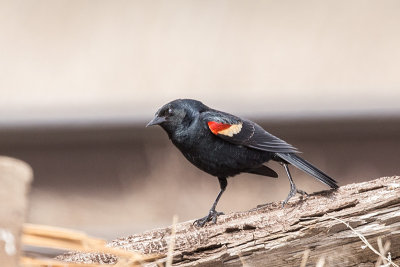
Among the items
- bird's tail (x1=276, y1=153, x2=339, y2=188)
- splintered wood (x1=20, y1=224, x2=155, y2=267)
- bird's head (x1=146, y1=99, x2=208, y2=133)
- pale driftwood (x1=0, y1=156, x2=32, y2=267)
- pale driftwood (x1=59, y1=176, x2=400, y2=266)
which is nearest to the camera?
pale driftwood (x1=0, y1=156, x2=32, y2=267)

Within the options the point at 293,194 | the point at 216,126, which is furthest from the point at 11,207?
the point at 216,126

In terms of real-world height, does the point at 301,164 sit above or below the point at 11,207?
below

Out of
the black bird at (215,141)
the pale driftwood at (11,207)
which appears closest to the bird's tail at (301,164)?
the black bird at (215,141)

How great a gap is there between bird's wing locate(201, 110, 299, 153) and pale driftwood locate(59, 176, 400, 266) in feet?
2.69

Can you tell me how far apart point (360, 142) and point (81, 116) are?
232 centimetres

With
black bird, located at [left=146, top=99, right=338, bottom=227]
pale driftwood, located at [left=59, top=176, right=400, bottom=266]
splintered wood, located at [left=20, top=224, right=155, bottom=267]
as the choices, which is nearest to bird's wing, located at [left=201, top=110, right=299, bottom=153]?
black bird, located at [left=146, top=99, right=338, bottom=227]

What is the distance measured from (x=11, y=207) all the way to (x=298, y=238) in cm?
139

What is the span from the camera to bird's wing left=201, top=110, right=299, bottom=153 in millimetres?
3910

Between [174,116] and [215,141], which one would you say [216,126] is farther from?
[174,116]

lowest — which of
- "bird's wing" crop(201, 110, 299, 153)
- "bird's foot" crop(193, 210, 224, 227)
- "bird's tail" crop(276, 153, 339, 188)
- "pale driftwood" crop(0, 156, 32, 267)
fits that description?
"bird's foot" crop(193, 210, 224, 227)

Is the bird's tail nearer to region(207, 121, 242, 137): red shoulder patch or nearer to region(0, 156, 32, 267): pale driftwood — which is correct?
region(207, 121, 242, 137): red shoulder patch

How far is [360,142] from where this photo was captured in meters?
7.09

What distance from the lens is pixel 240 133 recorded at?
4.01 meters

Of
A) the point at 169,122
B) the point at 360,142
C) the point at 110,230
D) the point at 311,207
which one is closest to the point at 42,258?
the point at 311,207
